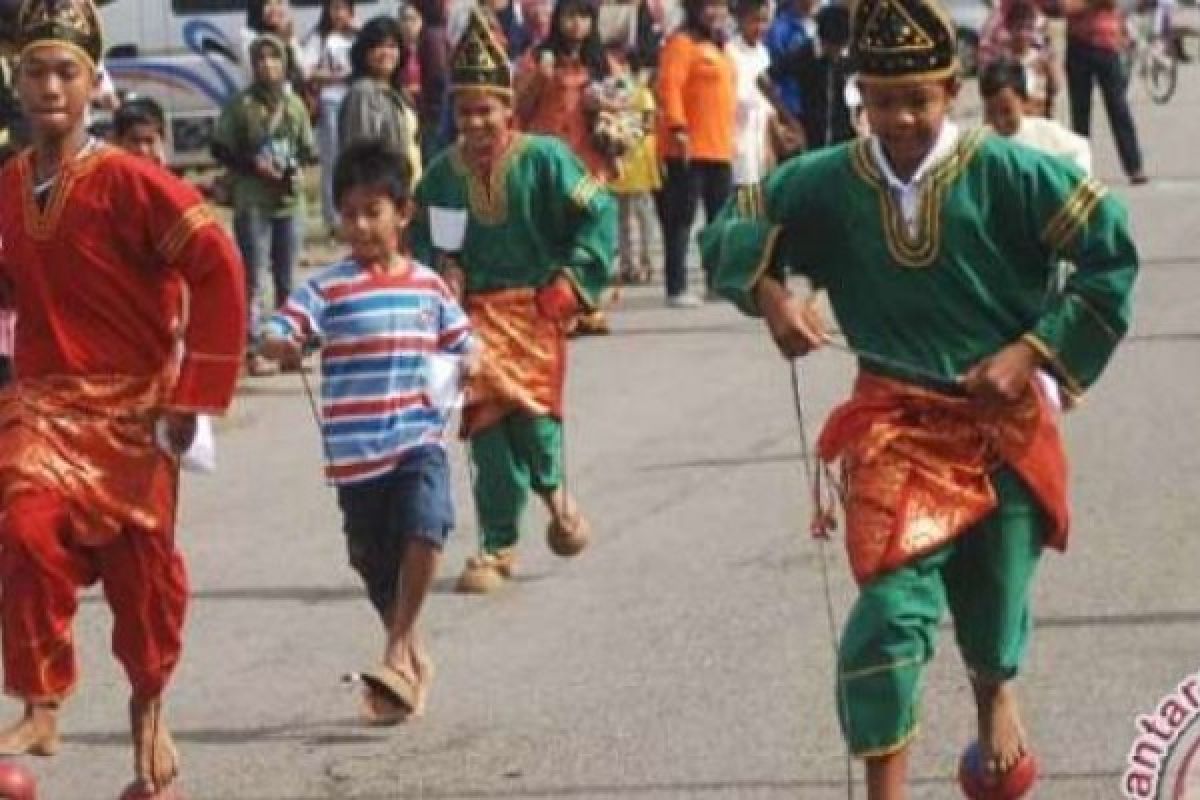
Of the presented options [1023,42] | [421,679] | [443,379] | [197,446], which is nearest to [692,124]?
[1023,42]

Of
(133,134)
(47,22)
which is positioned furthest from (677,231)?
(47,22)

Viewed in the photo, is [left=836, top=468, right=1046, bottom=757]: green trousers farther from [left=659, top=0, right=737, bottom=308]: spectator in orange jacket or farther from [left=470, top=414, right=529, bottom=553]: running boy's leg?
[left=659, top=0, right=737, bottom=308]: spectator in orange jacket

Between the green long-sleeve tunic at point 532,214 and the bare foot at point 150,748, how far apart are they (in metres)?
3.34

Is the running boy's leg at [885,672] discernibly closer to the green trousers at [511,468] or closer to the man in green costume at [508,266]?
the man in green costume at [508,266]

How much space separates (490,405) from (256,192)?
6.14 metres

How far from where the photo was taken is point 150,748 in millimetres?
8203

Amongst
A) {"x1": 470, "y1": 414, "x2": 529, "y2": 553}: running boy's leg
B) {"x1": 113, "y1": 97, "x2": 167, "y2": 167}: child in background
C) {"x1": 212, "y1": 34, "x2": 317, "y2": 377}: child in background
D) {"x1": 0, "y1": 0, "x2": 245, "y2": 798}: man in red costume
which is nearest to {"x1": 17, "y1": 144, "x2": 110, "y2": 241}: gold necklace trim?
{"x1": 0, "y1": 0, "x2": 245, "y2": 798}: man in red costume

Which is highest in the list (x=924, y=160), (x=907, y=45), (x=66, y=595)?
(x=907, y=45)

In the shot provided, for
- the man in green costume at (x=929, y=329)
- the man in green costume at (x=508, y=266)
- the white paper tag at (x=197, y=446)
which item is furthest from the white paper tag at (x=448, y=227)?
the man in green costume at (x=929, y=329)

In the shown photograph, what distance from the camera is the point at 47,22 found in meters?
8.13

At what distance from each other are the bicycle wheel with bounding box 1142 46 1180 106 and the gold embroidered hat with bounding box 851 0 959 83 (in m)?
28.6

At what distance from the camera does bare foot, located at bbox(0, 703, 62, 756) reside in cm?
820

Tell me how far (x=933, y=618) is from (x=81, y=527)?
2087mm

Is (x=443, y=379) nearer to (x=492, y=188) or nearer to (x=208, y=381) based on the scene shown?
(x=208, y=381)
